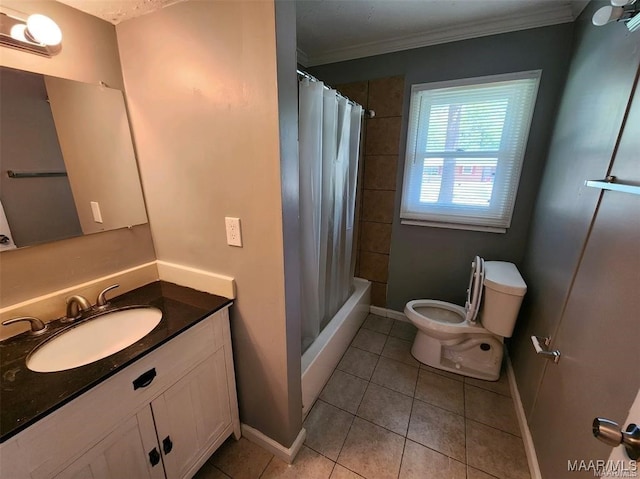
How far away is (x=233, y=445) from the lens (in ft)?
4.59

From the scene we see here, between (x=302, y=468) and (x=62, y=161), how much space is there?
178 cm

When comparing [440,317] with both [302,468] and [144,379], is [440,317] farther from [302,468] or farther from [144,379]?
[144,379]

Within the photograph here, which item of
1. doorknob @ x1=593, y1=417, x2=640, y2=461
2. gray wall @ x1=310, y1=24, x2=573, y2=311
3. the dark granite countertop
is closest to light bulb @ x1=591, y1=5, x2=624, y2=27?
gray wall @ x1=310, y1=24, x2=573, y2=311

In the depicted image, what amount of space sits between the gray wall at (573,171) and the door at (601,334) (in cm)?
8

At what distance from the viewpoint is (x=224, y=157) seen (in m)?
1.05

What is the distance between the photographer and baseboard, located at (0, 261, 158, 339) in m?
0.96

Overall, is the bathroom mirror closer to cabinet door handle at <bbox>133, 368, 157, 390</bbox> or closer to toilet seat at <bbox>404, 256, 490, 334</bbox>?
cabinet door handle at <bbox>133, 368, 157, 390</bbox>

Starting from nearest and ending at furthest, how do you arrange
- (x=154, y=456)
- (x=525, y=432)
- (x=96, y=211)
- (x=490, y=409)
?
(x=154, y=456) → (x=96, y=211) → (x=525, y=432) → (x=490, y=409)

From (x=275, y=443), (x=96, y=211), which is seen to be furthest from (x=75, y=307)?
(x=275, y=443)

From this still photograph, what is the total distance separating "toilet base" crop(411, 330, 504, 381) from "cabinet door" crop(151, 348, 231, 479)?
1.44 metres

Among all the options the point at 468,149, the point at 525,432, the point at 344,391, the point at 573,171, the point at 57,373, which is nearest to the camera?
the point at 57,373

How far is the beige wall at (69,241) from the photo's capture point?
954 millimetres

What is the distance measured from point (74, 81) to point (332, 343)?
192 centimetres

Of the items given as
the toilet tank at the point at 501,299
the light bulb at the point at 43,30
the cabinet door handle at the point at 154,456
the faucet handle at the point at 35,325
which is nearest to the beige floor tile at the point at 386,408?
the toilet tank at the point at 501,299
